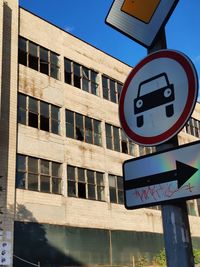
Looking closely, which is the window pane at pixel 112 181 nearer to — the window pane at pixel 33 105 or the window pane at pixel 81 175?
the window pane at pixel 81 175

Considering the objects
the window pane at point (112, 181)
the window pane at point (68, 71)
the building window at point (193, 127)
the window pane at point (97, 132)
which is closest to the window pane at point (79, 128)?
the window pane at point (97, 132)

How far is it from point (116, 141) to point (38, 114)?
23.9ft

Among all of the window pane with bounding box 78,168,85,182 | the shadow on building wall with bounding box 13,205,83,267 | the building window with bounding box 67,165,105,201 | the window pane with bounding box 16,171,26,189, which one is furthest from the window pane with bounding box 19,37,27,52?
the shadow on building wall with bounding box 13,205,83,267

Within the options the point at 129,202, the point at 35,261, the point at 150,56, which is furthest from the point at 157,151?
the point at 35,261

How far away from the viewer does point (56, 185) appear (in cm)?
2573

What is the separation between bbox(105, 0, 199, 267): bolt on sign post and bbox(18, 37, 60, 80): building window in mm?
24166

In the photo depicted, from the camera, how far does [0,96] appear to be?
938 inches

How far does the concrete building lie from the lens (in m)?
23.4

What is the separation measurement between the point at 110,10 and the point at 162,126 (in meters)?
0.92

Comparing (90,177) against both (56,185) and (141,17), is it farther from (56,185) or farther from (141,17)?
(141,17)

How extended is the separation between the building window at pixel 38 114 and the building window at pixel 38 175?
2.14 m

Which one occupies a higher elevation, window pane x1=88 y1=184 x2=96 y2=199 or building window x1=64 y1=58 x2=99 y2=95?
building window x1=64 y1=58 x2=99 y2=95

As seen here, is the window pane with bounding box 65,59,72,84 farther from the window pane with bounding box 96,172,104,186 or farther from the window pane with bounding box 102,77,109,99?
the window pane with bounding box 96,172,104,186

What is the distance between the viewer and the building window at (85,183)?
26.6m
